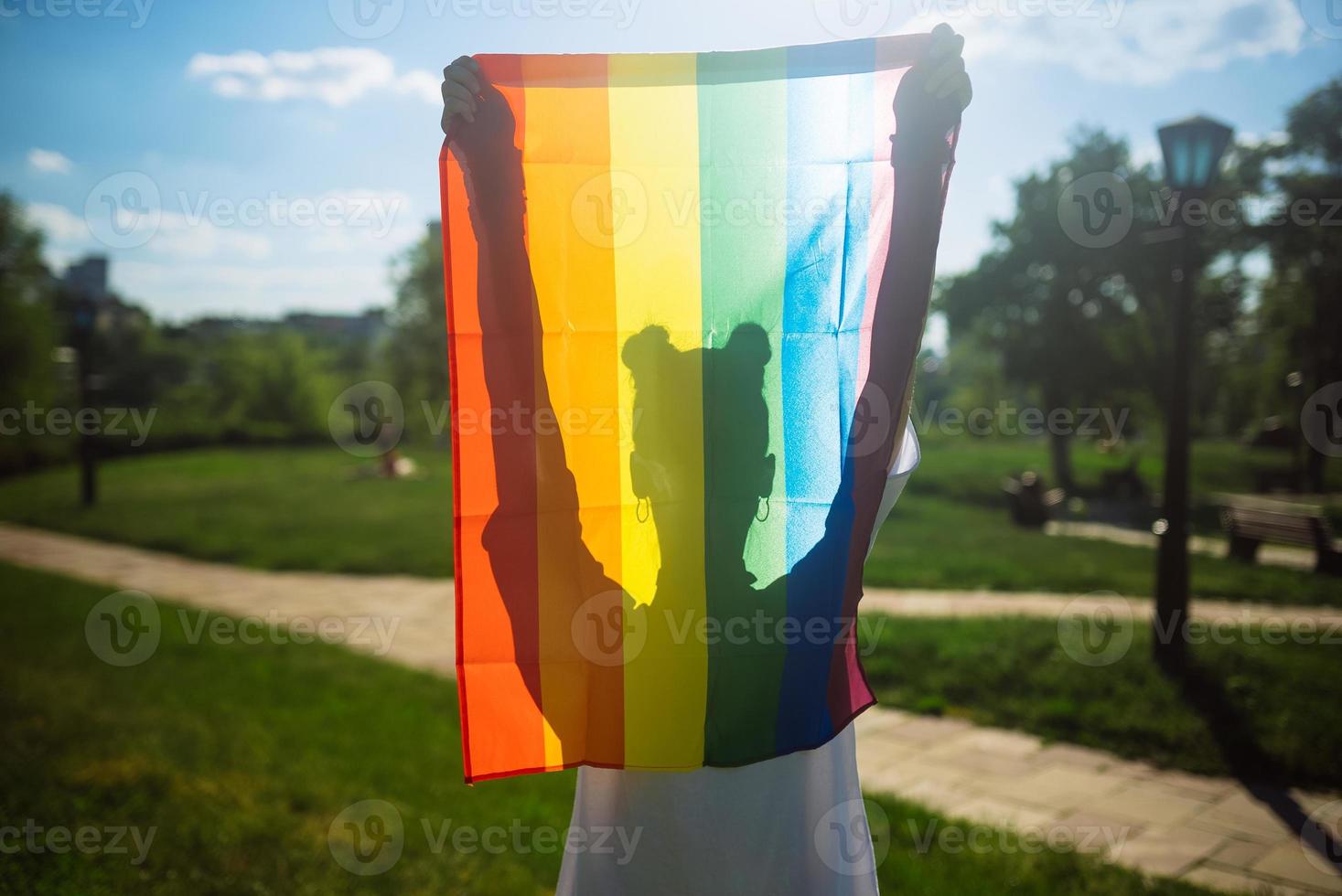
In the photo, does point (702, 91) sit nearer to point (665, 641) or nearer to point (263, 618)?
point (665, 641)

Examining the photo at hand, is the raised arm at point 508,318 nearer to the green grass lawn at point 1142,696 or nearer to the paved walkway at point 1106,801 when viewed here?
the paved walkway at point 1106,801

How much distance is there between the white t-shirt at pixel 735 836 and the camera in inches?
A: 82.8

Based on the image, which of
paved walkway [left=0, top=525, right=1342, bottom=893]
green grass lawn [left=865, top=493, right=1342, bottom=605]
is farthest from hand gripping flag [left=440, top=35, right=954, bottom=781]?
green grass lawn [left=865, top=493, right=1342, bottom=605]

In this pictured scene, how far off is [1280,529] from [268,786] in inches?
402

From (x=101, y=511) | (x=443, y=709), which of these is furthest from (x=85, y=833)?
(x=101, y=511)

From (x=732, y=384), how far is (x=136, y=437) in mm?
37877

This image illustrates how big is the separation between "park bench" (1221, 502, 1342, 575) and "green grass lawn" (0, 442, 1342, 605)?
315 millimetres

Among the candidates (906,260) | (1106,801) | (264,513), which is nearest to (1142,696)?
(1106,801)

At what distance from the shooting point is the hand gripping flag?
219cm

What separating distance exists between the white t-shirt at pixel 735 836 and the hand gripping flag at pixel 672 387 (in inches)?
3.5

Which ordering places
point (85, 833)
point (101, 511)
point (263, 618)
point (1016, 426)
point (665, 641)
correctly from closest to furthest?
point (665, 641)
point (85, 833)
point (263, 618)
point (101, 511)
point (1016, 426)

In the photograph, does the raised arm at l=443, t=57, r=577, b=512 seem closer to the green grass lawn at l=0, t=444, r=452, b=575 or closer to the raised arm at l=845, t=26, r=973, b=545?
the raised arm at l=845, t=26, r=973, b=545

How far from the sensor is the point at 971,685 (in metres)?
6.62

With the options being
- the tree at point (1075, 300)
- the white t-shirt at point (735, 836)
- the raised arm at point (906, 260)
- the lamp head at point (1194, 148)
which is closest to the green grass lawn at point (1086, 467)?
the tree at point (1075, 300)
